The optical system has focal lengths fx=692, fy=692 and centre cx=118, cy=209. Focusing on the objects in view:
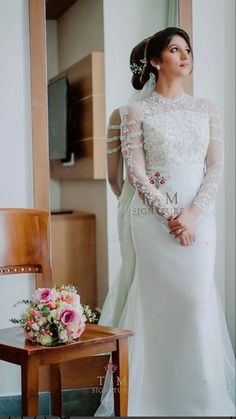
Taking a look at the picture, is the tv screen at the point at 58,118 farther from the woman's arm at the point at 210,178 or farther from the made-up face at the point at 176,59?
the woman's arm at the point at 210,178

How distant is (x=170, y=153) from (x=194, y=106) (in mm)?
204

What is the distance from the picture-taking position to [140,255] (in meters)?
2.37

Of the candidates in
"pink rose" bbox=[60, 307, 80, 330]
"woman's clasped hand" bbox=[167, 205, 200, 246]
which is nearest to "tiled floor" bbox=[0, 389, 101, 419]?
"pink rose" bbox=[60, 307, 80, 330]

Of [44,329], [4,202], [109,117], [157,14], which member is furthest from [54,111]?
[44,329]

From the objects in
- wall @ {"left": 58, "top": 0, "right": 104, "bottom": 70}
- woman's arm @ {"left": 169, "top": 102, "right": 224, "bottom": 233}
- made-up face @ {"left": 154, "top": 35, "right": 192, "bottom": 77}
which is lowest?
woman's arm @ {"left": 169, "top": 102, "right": 224, "bottom": 233}

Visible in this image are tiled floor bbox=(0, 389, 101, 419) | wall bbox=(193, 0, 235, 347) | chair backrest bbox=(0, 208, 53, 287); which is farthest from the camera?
wall bbox=(193, 0, 235, 347)

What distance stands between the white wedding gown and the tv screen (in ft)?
0.68

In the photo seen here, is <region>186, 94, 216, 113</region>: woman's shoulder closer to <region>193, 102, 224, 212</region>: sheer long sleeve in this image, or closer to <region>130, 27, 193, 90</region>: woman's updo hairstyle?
<region>193, 102, 224, 212</region>: sheer long sleeve

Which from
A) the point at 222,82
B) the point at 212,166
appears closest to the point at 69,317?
the point at 212,166

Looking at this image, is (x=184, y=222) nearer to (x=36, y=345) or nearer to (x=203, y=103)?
(x=203, y=103)

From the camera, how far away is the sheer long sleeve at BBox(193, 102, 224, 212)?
232 centimetres

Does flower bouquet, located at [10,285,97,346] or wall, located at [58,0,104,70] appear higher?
wall, located at [58,0,104,70]

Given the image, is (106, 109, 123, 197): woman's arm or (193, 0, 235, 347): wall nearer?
(106, 109, 123, 197): woman's arm

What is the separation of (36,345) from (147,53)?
1.04 m
